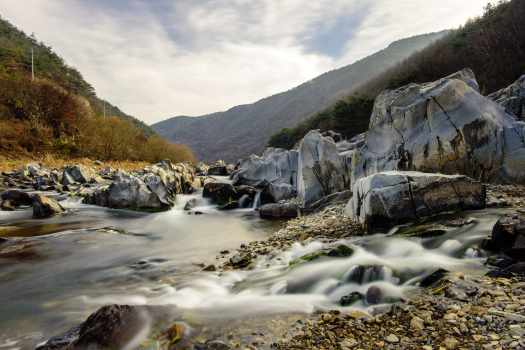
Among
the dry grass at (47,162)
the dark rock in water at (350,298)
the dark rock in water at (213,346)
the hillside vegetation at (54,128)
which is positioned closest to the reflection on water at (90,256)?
the dark rock in water at (213,346)

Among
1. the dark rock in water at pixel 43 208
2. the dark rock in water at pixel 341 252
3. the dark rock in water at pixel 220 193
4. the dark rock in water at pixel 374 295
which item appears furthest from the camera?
the dark rock in water at pixel 220 193

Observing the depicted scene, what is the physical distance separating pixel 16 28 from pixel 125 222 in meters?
82.4

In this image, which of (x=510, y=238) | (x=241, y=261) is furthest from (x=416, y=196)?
(x=241, y=261)

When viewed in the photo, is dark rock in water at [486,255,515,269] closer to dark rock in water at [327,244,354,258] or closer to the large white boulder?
dark rock in water at [327,244,354,258]

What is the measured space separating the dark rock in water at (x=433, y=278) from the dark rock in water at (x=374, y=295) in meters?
0.63

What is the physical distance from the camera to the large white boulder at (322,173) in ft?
42.3

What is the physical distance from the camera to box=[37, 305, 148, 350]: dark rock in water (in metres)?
3.65

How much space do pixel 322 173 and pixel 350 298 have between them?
28.7 feet

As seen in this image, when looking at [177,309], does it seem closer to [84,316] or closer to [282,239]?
[84,316]

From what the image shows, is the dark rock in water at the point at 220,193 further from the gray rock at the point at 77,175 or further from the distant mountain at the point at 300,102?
the distant mountain at the point at 300,102

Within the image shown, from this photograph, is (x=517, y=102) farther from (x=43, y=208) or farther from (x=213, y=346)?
(x=43, y=208)

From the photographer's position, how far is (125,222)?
504 inches

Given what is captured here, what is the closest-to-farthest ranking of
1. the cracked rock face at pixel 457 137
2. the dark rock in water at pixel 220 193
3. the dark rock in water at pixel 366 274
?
the dark rock in water at pixel 366 274, the cracked rock face at pixel 457 137, the dark rock in water at pixel 220 193

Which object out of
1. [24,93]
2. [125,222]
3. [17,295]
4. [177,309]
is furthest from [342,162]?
[24,93]
